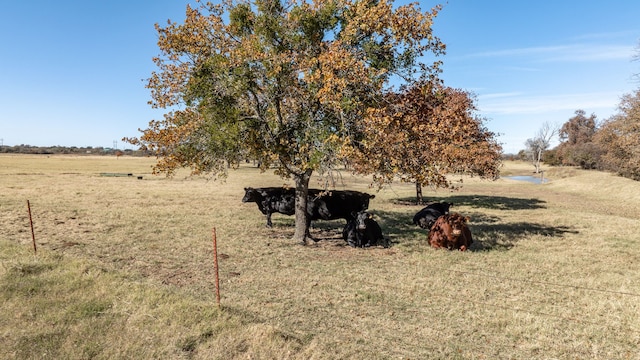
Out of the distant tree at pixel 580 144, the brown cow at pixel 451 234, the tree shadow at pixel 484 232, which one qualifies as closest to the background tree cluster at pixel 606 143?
the distant tree at pixel 580 144

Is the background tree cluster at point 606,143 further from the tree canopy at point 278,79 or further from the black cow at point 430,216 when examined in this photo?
the tree canopy at point 278,79

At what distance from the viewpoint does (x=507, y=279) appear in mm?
8539

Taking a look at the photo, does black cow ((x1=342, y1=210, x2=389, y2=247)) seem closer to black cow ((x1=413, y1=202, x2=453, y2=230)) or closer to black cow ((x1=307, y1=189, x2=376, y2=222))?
black cow ((x1=307, y1=189, x2=376, y2=222))

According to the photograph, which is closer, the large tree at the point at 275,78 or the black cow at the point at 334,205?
the large tree at the point at 275,78

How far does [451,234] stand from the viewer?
36.3 feet

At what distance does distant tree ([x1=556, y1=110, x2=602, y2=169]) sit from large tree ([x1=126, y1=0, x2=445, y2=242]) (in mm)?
63001

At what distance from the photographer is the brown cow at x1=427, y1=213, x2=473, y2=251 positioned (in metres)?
11.0

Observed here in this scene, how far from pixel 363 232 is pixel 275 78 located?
5.74 metres

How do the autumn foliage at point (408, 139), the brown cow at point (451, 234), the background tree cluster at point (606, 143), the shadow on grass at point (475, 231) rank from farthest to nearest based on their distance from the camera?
1. the background tree cluster at point (606, 143)
2. the shadow on grass at point (475, 231)
3. the brown cow at point (451, 234)
4. the autumn foliage at point (408, 139)

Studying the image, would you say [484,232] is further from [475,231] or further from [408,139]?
[408,139]

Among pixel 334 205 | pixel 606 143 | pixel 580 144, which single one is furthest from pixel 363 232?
pixel 580 144

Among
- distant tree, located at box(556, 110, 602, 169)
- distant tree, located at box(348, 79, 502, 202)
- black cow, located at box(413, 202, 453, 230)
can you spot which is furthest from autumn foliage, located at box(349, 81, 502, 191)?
distant tree, located at box(556, 110, 602, 169)

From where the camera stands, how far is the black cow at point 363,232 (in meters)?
11.6

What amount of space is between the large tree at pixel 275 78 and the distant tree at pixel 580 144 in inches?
2480
